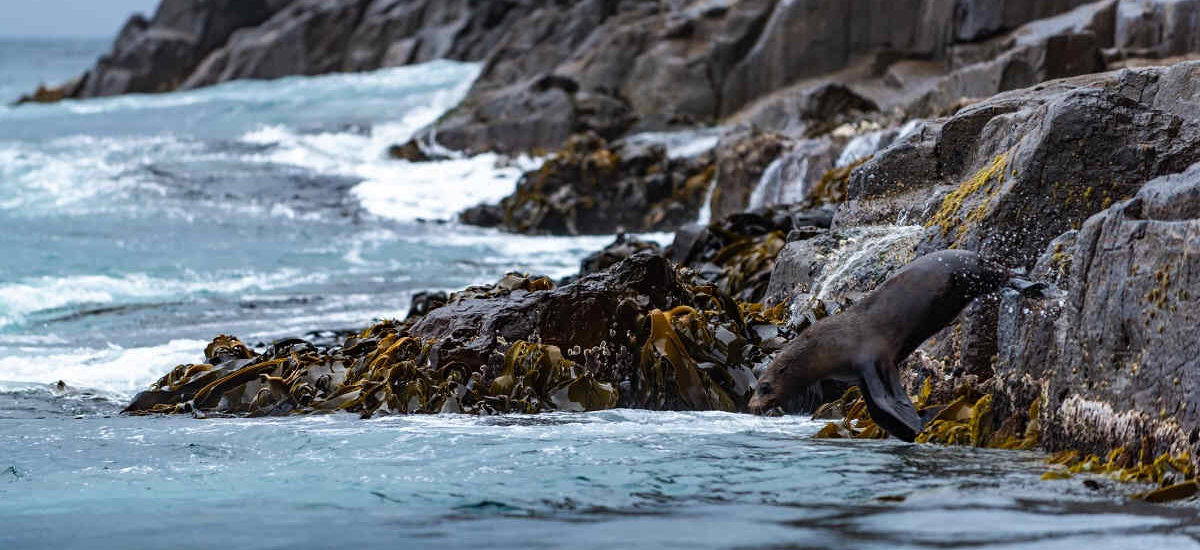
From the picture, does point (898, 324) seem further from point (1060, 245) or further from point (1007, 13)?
point (1007, 13)

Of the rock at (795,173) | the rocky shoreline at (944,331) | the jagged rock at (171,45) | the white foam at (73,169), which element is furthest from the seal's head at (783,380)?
the jagged rock at (171,45)

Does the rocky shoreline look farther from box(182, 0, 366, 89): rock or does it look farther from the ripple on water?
box(182, 0, 366, 89): rock

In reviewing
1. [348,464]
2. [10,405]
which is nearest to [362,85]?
[10,405]

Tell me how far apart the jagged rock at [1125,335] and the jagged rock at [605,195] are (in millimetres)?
13752

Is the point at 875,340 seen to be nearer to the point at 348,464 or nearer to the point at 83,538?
the point at 348,464

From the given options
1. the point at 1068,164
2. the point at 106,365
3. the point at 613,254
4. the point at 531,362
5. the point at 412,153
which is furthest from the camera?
the point at 412,153

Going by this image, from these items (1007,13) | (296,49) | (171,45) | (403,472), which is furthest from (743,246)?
(171,45)

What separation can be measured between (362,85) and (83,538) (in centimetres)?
3844

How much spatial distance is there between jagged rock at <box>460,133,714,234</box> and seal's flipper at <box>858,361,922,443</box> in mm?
13403

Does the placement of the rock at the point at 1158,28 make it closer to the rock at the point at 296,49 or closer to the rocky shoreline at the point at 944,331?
the rocky shoreline at the point at 944,331

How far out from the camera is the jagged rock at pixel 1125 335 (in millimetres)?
4488

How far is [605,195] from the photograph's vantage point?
20.1 m

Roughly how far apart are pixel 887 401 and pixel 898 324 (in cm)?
33

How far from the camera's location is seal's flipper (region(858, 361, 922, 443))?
5473 millimetres
